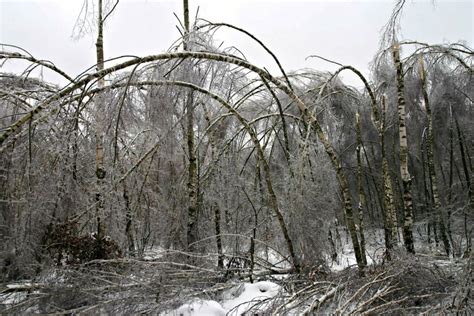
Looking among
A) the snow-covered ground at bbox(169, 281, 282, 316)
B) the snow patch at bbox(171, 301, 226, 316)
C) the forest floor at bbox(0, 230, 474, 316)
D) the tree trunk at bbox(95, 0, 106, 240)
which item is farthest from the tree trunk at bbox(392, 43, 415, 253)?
the tree trunk at bbox(95, 0, 106, 240)

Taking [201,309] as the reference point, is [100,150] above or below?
above

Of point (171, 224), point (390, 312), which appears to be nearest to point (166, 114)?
point (171, 224)

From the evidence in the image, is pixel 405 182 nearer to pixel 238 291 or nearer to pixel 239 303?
pixel 238 291

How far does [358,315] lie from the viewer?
402 centimetres

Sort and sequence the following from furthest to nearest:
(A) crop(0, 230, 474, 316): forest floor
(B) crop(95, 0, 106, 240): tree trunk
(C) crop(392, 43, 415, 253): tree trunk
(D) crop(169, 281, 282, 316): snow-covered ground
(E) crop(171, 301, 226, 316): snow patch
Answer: (C) crop(392, 43, 415, 253): tree trunk, (B) crop(95, 0, 106, 240): tree trunk, (E) crop(171, 301, 226, 316): snow patch, (D) crop(169, 281, 282, 316): snow-covered ground, (A) crop(0, 230, 474, 316): forest floor

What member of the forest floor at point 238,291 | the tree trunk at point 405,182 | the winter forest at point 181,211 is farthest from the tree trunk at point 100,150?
the tree trunk at point 405,182

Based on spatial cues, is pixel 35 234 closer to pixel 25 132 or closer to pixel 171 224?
pixel 25 132

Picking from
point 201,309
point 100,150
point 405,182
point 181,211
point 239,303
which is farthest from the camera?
point 181,211

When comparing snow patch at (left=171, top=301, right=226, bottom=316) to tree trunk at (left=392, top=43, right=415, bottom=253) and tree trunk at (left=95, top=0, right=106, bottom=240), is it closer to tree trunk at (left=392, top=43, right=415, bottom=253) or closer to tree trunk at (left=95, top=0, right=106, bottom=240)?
tree trunk at (left=95, top=0, right=106, bottom=240)

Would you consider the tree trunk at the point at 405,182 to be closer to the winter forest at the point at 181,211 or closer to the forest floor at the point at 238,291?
the winter forest at the point at 181,211

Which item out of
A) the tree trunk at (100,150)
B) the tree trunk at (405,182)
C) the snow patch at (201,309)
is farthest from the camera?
the tree trunk at (405,182)

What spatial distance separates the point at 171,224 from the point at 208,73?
323 cm

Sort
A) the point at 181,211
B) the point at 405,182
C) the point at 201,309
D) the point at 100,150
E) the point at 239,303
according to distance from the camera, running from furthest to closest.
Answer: the point at 181,211 < the point at 405,182 < the point at 100,150 < the point at 239,303 < the point at 201,309

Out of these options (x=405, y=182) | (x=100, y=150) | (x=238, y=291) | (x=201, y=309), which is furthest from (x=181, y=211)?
(x=405, y=182)
